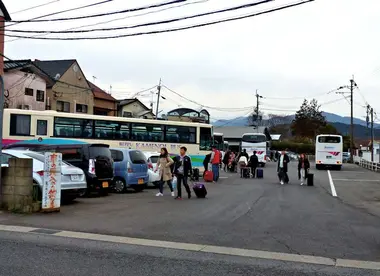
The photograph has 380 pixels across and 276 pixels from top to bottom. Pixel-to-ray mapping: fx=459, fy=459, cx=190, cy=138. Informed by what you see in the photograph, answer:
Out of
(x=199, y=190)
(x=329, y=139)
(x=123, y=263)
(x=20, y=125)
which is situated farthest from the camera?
(x=329, y=139)

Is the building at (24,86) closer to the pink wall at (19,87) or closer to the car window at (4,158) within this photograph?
the pink wall at (19,87)

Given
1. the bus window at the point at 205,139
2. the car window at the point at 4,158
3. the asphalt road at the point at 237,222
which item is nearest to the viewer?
the asphalt road at the point at 237,222

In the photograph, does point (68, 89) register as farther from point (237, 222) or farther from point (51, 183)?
point (237, 222)

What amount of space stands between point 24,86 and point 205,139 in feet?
63.1

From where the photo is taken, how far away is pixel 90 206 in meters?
13.2

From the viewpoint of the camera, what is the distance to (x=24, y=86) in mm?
40250

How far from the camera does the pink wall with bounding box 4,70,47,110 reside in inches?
1543

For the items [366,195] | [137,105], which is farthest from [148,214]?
[137,105]

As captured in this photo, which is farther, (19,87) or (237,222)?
(19,87)

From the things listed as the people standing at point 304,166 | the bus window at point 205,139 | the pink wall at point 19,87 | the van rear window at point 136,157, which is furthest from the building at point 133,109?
the van rear window at point 136,157

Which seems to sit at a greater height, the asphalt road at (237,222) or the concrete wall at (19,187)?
the concrete wall at (19,187)

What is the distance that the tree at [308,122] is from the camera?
102562 mm

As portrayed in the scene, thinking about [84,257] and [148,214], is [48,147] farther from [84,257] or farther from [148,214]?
[84,257]

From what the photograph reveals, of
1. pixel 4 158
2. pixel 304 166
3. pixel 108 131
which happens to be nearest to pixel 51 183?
pixel 4 158
